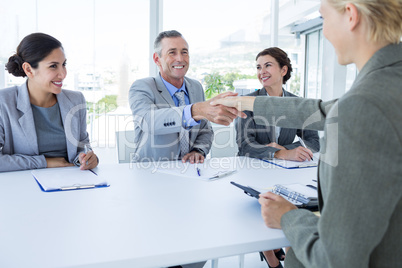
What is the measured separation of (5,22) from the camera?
4137 millimetres

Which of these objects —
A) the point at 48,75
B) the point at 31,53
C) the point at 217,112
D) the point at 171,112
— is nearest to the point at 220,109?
the point at 217,112

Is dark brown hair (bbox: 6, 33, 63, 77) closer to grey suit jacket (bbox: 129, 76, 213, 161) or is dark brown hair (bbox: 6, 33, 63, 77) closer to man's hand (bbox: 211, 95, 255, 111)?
grey suit jacket (bbox: 129, 76, 213, 161)

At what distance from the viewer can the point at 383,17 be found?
85cm

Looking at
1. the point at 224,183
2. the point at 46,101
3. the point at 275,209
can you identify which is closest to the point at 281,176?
the point at 224,183

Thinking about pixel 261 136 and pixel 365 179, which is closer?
pixel 365 179

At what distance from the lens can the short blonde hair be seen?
849mm

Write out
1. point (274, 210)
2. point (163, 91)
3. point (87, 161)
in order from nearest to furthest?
point (274, 210)
point (87, 161)
point (163, 91)

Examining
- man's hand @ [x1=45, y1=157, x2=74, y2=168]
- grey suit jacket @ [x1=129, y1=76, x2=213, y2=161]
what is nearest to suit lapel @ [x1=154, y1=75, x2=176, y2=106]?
grey suit jacket @ [x1=129, y1=76, x2=213, y2=161]

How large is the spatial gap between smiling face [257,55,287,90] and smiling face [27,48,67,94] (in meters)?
1.79

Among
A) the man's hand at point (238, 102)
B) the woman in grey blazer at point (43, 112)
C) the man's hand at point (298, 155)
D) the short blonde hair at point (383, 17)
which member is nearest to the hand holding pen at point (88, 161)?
the woman in grey blazer at point (43, 112)

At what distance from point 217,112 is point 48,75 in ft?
3.94

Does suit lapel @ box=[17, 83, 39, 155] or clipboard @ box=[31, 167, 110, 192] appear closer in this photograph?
clipboard @ box=[31, 167, 110, 192]

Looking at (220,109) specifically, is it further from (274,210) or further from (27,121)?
(27,121)

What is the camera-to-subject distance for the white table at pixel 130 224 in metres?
0.93
